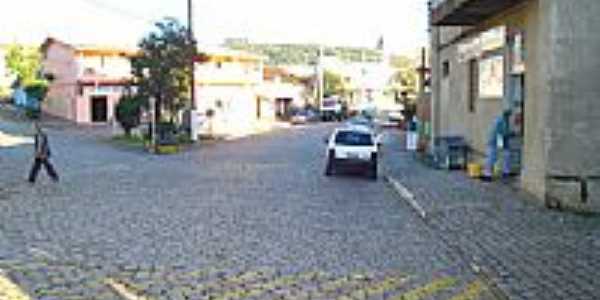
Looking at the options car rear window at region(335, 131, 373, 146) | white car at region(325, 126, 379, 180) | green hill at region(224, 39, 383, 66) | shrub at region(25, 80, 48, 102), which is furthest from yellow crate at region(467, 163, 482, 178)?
green hill at region(224, 39, 383, 66)

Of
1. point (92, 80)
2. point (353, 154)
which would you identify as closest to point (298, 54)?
point (92, 80)

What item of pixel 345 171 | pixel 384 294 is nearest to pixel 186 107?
pixel 345 171

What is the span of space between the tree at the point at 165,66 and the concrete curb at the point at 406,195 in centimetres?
2017

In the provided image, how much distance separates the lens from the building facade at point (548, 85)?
15664 mm

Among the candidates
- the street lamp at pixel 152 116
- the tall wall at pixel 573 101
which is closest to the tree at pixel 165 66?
the street lamp at pixel 152 116

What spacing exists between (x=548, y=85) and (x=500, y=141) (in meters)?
4.46

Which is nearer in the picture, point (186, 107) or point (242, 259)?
point (242, 259)

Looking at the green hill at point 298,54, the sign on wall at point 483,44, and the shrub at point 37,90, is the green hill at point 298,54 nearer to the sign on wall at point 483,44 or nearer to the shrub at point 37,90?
the shrub at point 37,90

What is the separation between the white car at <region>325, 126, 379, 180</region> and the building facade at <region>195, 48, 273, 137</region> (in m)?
36.7

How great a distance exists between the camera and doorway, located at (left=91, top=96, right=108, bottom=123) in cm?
6738

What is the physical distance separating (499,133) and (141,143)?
24424 mm

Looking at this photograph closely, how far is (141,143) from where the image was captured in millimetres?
41781

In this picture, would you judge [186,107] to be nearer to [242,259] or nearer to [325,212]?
[325,212]

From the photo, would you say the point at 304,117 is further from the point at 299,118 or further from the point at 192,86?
the point at 192,86
